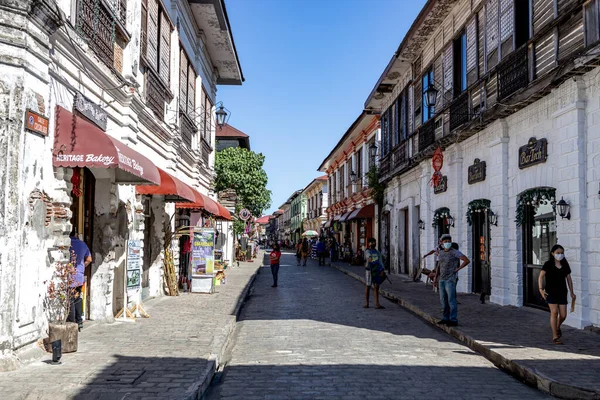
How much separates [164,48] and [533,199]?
9130 millimetres

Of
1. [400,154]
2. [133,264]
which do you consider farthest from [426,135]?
[133,264]

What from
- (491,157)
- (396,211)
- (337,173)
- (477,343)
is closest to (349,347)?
(477,343)

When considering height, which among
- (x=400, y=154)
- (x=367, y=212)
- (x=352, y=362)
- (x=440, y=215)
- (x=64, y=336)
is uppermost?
(x=400, y=154)

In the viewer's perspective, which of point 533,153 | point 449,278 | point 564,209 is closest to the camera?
point 564,209

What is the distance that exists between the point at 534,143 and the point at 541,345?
4.69 metres

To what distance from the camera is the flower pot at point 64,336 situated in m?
7.26

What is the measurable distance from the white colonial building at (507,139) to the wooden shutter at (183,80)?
6.95 meters

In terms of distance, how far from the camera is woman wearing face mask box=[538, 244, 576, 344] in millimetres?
8258

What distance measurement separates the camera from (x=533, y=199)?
11508mm

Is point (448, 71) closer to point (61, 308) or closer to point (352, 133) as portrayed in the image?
point (61, 308)

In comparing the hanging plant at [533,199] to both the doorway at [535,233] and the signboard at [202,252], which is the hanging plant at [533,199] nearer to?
the doorway at [535,233]

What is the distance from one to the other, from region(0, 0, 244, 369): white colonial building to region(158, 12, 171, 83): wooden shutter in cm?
2

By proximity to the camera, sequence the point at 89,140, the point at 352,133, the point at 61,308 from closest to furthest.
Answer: the point at 61,308
the point at 89,140
the point at 352,133

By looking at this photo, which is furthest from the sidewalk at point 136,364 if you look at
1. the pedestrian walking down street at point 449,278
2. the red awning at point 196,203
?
the red awning at point 196,203
